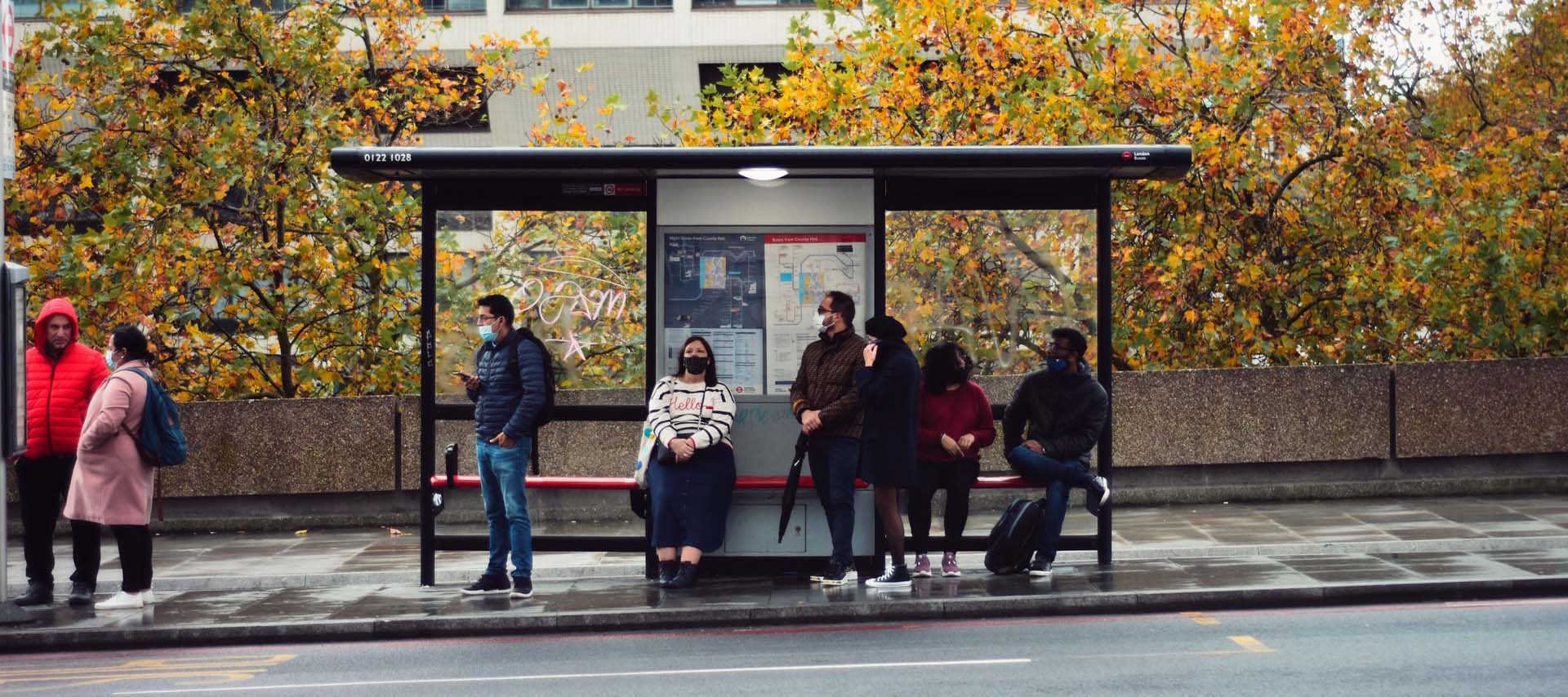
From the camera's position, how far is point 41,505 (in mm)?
9773

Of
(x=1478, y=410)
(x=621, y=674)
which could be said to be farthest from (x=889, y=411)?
(x=1478, y=410)

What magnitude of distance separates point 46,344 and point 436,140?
77.6 ft

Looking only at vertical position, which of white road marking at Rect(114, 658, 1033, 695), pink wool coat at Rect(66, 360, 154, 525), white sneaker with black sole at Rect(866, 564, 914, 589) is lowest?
white road marking at Rect(114, 658, 1033, 695)

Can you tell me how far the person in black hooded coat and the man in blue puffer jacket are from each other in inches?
78.0

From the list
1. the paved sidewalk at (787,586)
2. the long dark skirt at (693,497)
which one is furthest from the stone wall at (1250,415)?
the long dark skirt at (693,497)

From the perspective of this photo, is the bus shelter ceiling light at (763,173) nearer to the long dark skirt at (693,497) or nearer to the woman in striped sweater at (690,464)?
the woman in striped sweater at (690,464)

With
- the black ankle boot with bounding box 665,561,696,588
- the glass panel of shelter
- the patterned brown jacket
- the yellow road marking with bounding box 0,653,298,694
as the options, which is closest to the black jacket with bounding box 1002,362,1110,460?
the patterned brown jacket

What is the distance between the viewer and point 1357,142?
1468 cm

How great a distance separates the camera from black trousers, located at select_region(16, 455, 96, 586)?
9703mm

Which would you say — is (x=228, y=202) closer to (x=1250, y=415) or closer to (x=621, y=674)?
(x=621, y=674)

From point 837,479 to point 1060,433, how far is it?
1.55 metres

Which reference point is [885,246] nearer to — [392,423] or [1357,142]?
[392,423]

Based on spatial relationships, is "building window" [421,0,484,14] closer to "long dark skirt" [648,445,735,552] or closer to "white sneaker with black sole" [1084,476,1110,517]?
"long dark skirt" [648,445,735,552]

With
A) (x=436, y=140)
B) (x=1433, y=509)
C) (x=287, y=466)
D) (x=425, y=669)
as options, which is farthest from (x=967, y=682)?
(x=436, y=140)
